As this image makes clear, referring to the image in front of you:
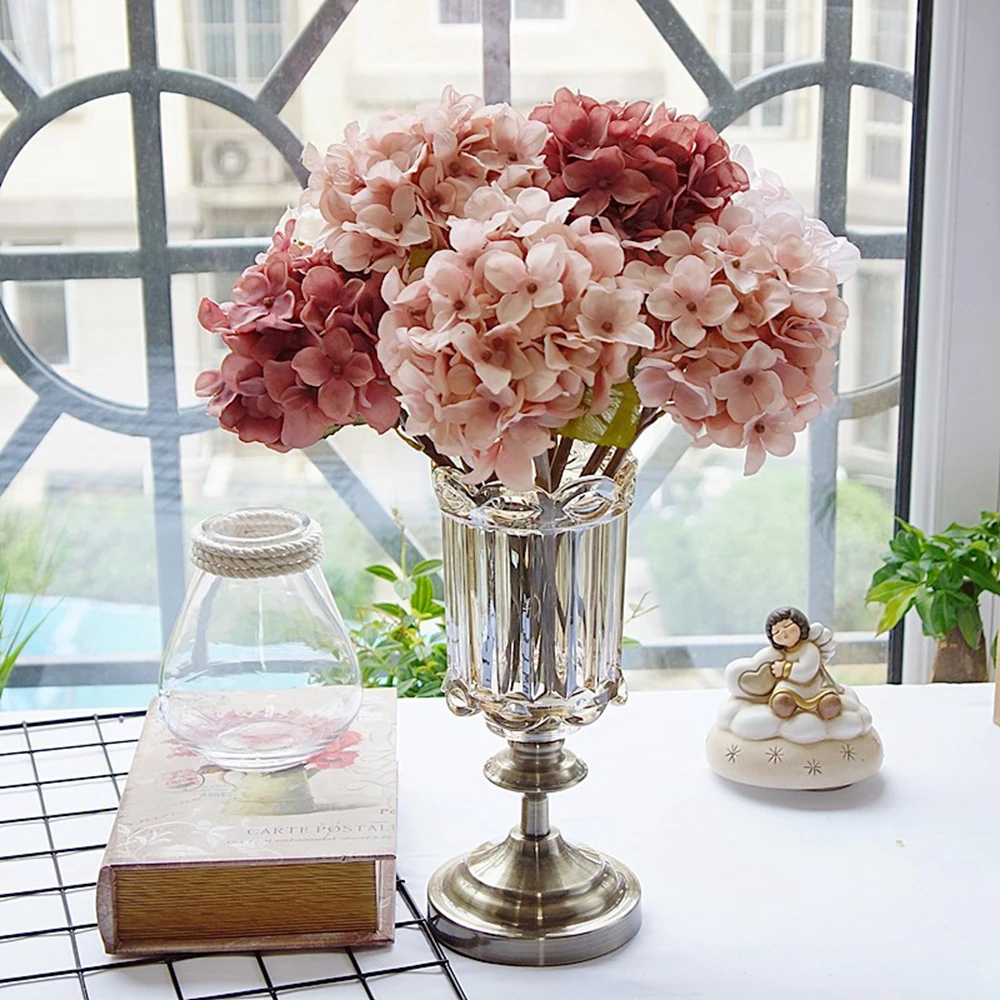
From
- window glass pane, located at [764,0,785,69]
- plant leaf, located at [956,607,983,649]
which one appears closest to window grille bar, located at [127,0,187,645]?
window glass pane, located at [764,0,785,69]

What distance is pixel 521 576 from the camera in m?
1.00

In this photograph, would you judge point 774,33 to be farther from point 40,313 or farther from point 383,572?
point 40,313

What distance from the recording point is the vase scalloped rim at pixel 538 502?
978 millimetres

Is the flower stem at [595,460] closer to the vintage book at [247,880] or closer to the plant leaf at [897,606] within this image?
the vintage book at [247,880]

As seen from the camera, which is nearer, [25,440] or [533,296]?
[533,296]

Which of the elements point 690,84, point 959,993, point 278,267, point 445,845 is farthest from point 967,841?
point 690,84

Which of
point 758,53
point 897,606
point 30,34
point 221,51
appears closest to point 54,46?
point 30,34

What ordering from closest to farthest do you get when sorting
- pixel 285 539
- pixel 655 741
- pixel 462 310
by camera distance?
pixel 462 310, pixel 285 539, pixel 655 741

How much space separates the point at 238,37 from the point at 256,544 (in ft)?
2.51

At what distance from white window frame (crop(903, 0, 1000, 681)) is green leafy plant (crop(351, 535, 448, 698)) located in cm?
58

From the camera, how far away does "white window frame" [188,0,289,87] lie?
1646 mm

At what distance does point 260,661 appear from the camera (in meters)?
1.16

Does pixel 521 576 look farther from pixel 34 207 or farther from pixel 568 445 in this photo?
pixel 34 207

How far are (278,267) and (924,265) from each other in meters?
1.02
